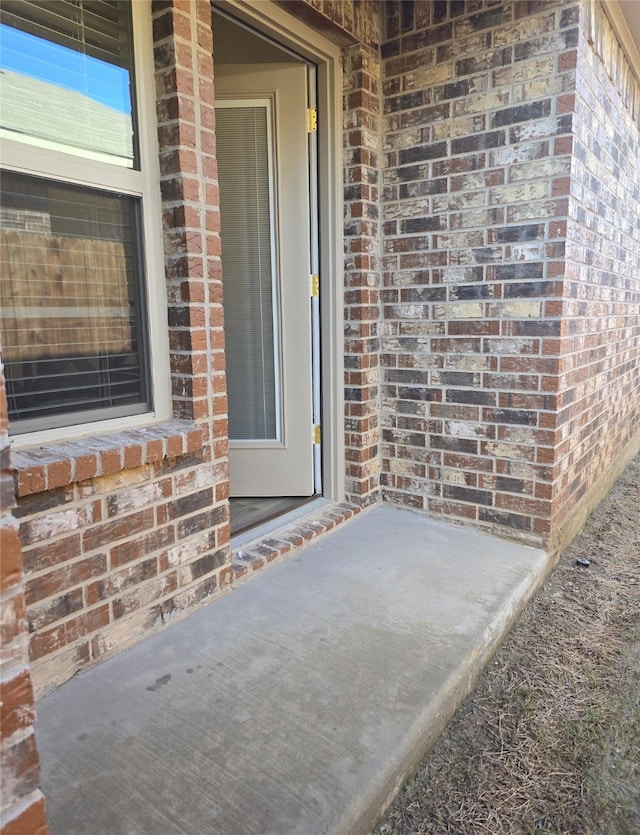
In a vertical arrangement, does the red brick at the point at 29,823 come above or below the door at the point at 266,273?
below

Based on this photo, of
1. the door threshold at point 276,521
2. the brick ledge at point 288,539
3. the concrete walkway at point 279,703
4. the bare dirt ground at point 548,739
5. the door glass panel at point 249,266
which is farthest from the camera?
the door glass panel at point 249,266

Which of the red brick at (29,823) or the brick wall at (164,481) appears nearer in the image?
the red brick at (29,823)

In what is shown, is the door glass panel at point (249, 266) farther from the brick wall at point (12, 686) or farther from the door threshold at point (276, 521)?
the brick wall at point (12, 686)

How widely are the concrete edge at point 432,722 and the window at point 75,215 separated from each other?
1.26 m

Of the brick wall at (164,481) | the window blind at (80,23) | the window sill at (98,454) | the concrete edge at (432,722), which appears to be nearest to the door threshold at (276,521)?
the brick wall at (164,481)

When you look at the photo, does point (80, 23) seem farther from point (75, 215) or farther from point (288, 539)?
point (288, 539)

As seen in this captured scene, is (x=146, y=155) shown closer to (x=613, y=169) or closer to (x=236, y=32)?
(x=236, y=32)

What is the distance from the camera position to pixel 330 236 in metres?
2.80

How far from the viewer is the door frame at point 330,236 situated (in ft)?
8.52

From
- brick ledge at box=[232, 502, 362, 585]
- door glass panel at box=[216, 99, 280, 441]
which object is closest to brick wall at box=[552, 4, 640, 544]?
brick ledge at box=[232, 502, 362, 585]

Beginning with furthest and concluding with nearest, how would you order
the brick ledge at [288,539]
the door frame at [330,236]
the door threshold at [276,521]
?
1. the door frame at [330,236]
2. the door threshold at [276,521]
3. the brick ledge at [288,539]

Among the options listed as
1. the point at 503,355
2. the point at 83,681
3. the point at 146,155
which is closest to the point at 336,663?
the point at 83,681

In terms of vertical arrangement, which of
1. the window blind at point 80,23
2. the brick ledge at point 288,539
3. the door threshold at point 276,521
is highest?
the window blind at point 80,23

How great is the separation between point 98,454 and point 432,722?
3.91 feet
